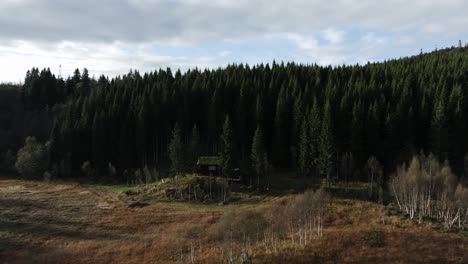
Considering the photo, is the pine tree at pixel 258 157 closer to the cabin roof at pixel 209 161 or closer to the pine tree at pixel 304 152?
the cabin roof at pixel 209 161

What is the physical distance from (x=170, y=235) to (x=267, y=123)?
5509 centimetres

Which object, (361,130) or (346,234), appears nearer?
(346,234)

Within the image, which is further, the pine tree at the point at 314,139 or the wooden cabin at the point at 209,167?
the pine tree at the point at 314,139

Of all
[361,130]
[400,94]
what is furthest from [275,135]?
[400,94]

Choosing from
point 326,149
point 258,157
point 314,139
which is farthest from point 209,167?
point 326,149

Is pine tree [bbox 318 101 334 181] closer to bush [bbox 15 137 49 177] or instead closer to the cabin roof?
the cabin roof

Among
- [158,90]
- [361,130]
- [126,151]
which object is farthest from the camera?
[158,90]

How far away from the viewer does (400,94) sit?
331ft

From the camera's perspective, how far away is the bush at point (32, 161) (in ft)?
325

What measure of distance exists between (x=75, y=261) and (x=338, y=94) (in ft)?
252

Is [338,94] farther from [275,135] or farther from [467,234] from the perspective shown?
[467,234]

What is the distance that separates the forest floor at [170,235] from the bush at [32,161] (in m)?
24.8

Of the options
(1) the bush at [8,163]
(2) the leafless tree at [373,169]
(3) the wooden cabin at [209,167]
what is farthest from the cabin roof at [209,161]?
(1) the bush at [8,163]

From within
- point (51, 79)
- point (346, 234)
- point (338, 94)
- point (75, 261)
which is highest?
point (51, 79)
